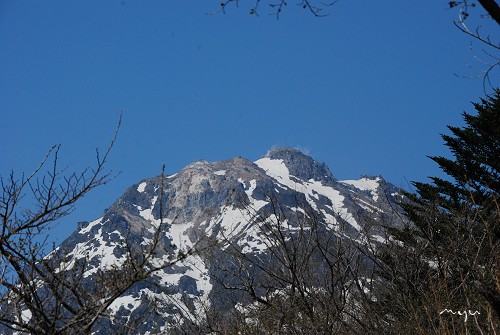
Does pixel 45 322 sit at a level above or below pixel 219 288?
below

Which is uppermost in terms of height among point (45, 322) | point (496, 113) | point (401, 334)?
point (496, 113)

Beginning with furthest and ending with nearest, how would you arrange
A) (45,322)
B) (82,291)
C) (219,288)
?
(219,288) → (82,291) → (45,322)

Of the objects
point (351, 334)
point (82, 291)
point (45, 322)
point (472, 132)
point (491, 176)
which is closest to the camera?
point (45, 322)

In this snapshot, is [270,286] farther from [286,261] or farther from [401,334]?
[401,334]

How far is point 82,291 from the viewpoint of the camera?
627 cm

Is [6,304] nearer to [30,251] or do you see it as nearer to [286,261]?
[30,251]

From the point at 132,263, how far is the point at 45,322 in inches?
36.5

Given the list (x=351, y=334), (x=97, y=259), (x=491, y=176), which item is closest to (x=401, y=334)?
(x=351, y=334)

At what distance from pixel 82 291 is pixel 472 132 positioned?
82.9ft

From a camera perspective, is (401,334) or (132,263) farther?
(401,334)

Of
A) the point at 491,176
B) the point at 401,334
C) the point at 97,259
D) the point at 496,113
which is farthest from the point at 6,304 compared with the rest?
the point at 496,113

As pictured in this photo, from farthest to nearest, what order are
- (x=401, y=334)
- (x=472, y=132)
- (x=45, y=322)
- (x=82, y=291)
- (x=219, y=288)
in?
1. (x=472, y=132)
2. (x=219, y=288)
3. (x=401, y=334)
4. (x=82, y=291)
5. (x=45, y=322)

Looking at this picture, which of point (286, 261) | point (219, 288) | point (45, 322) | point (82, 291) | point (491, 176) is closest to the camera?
point (45, 322)

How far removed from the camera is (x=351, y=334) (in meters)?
11.1
